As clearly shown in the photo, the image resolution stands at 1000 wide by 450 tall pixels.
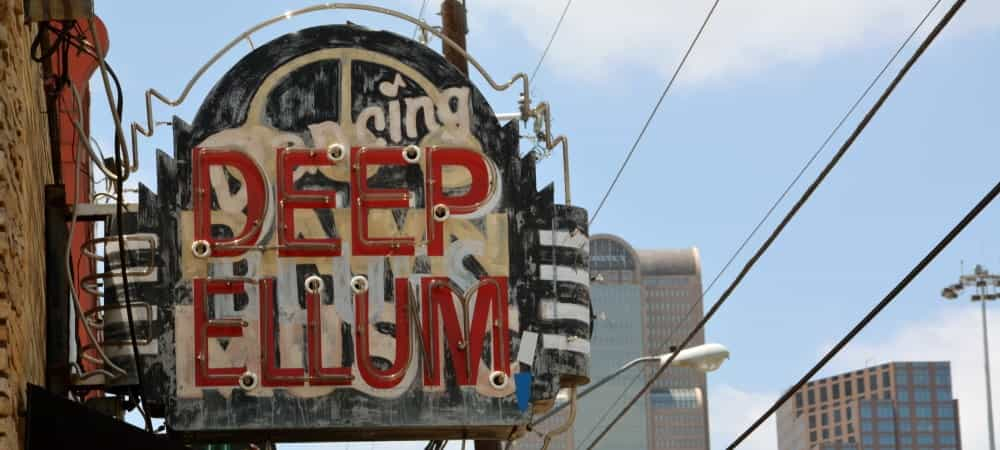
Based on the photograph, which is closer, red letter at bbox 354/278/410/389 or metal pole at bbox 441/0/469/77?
red letter at bbox 354/278/410/389

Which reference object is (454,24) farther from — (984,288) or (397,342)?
(984,288)

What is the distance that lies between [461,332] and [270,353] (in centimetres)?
135

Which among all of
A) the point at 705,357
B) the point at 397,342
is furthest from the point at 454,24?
the point at 397,342

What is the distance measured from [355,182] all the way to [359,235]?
401mm

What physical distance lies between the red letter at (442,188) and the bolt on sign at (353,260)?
1 cm

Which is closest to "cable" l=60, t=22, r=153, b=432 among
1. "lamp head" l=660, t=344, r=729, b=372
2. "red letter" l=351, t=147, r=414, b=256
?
"red letter" l=351, t=147, r=414, b=256

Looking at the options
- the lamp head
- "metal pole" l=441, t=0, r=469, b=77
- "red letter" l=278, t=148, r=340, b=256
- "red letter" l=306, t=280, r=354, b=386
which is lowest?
"red letter" l=306, t=280, r=354, b=386

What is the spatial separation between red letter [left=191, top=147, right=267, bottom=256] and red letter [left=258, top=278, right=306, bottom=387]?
1.15 feet

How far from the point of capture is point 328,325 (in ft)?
43.7

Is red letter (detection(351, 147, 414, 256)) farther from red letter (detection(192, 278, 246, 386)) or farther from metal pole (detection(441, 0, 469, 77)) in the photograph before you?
metal pole (detection(441, 0, 469, 77))

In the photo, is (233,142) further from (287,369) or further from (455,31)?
(455,31)

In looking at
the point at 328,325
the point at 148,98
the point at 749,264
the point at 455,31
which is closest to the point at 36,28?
the point at 148,98

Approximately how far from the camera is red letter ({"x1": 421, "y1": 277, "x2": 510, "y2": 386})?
13.4 m

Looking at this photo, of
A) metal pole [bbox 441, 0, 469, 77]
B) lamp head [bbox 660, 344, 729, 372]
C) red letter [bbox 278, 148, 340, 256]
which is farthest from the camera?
lamp head [bbox 660, 344, 729, 372]
